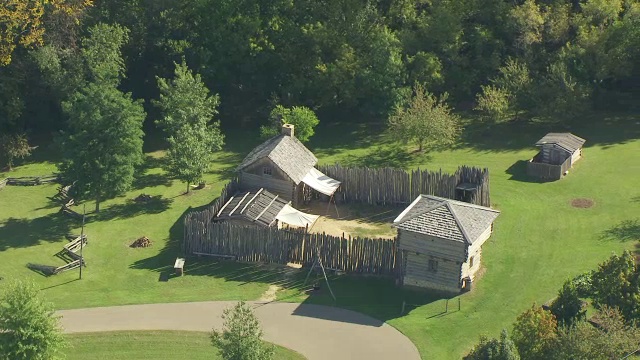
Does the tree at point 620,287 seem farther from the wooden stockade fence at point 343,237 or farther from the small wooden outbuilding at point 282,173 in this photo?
the small wooden outbuilding at point 282,173

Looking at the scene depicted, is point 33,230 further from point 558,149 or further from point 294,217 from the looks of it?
point 558,149

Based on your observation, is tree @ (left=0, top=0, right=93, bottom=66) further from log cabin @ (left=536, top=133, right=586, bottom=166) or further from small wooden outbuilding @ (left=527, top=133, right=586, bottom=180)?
log cabin @ (left=536, top=133, right=586, bottom=166)

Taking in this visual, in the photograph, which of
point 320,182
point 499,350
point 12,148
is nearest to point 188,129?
point 320,182

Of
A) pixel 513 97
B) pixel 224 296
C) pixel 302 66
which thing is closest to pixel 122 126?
pixel 224 296

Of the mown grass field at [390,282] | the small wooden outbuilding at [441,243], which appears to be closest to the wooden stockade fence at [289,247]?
the mown grass field at [390,282]

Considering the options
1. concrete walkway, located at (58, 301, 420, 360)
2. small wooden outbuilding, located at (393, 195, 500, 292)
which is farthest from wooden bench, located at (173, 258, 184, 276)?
small wooden outbuilding, located at (393, 195, 500, 292)

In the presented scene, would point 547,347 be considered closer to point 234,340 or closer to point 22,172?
point 234,340
